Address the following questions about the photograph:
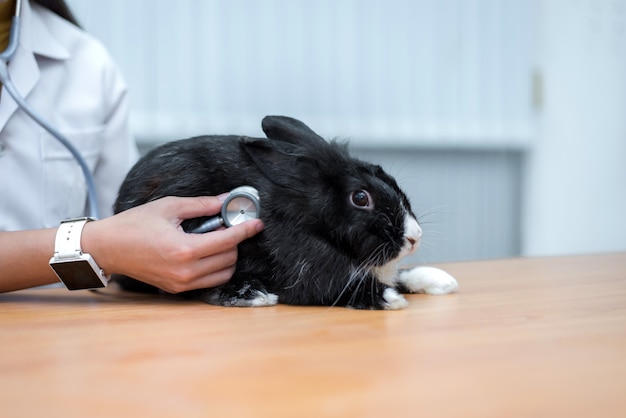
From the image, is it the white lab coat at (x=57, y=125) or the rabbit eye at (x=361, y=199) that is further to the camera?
the white lab coat at (x=57, y=125)

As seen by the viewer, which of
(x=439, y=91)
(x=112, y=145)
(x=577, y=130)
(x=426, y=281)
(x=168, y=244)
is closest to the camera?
(x=168, y=244)

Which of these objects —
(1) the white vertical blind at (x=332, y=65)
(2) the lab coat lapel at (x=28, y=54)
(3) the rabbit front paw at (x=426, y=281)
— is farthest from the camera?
(1) the white vertical blind at (x=332, y=65)

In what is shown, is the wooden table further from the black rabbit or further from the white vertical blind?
the white vertical blind

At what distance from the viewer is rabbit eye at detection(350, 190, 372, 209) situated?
98 cm

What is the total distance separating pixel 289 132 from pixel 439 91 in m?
1.65

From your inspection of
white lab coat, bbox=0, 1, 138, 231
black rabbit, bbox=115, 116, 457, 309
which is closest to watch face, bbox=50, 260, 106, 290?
black rabbit, bbox=115, 116, 457, 309

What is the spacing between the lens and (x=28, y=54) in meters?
1.29

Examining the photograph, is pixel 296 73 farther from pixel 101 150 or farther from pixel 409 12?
pixel 101 150

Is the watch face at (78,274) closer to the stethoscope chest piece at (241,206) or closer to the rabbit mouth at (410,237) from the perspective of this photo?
the stethoscope chest piece at (241,206)

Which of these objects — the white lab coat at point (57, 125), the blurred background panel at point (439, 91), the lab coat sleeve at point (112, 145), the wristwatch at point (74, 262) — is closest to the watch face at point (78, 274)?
the wristwatch at point (74, 262)

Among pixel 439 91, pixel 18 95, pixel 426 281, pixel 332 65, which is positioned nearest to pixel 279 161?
pixel 426 281

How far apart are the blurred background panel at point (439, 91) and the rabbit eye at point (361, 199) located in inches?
49.7

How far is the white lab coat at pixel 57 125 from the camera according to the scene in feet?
4.23

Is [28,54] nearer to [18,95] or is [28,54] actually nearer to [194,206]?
[18,95]
